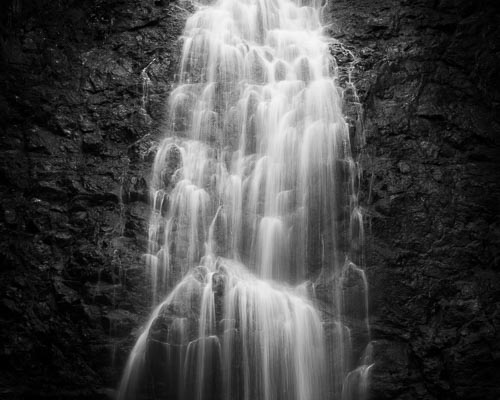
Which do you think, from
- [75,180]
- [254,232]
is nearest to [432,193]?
[254,232]

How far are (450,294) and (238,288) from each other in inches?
148

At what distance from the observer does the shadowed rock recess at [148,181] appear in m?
8.34

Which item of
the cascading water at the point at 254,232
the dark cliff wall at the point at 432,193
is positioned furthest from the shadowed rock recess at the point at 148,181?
the cascading water at the point at 254,232

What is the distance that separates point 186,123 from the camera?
34.9 ft

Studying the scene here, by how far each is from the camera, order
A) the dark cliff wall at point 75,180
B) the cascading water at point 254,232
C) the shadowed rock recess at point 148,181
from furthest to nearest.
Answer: the dark cliff wall at point 75,180 < the shadowed rock recess at point 148,181 < the cascading water at point 254,232

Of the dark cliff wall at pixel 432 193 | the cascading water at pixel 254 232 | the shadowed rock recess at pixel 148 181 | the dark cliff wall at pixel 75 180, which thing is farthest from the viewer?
the dark cliff wall at pixel 75 180

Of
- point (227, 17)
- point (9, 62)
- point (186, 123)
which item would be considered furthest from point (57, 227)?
point (227, 17)

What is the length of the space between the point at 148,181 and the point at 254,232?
244cm

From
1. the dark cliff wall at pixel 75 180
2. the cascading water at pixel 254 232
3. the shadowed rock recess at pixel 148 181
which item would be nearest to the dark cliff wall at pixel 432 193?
the shadowed rock recess at pixel 148 181

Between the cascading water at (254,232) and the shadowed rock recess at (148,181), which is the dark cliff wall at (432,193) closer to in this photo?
the shadowed rock recess at (148,181)

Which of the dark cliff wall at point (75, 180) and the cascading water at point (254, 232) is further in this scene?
the dark cliff wall at point (75, 180)

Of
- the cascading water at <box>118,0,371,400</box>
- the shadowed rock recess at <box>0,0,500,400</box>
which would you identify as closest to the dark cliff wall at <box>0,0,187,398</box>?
the shadowed rock recess at <box>0,0,500,400</box>

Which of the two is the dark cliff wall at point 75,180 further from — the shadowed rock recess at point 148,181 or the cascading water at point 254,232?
the cascading water at point 254,232

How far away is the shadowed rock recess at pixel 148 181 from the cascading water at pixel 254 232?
40cm
